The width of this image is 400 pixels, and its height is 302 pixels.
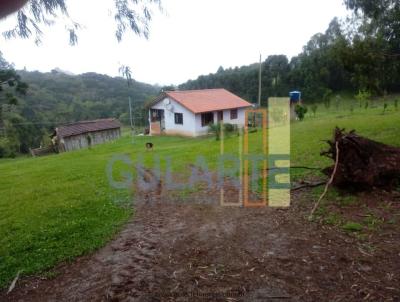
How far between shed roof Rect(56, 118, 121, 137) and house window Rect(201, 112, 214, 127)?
34.6ft

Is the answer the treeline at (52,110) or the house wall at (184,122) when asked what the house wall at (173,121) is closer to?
the house wall at (184,122)

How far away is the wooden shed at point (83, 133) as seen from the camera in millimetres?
22953

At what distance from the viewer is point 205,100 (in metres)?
22.5

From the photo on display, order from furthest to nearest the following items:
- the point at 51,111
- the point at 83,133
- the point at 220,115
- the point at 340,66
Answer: the point at 83,133, the point at 51,111, the point at 220,115, the point at 340,66

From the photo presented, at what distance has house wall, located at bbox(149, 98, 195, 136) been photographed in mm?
20281

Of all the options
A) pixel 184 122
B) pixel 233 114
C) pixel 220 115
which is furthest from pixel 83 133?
pixel 233 114

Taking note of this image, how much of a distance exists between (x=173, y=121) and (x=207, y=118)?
2552 millimetres

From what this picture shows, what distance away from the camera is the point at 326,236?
3.50 m

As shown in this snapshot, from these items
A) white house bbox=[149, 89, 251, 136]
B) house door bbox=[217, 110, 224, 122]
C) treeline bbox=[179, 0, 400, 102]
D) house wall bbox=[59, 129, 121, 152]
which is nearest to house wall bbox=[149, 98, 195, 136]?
white house bbox=[149, 89, 251, 136]

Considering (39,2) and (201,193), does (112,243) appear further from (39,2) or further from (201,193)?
(39,2)

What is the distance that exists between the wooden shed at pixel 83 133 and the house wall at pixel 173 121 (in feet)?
18.5

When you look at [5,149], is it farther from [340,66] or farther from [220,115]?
[340,66]

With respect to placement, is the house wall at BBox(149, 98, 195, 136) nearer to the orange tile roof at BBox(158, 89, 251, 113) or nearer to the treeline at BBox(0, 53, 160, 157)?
the orange tile roof at BBox(158, 89, 251, 113)

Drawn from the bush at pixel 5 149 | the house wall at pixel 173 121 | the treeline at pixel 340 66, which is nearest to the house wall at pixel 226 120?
the house wall at pixel 173 121
